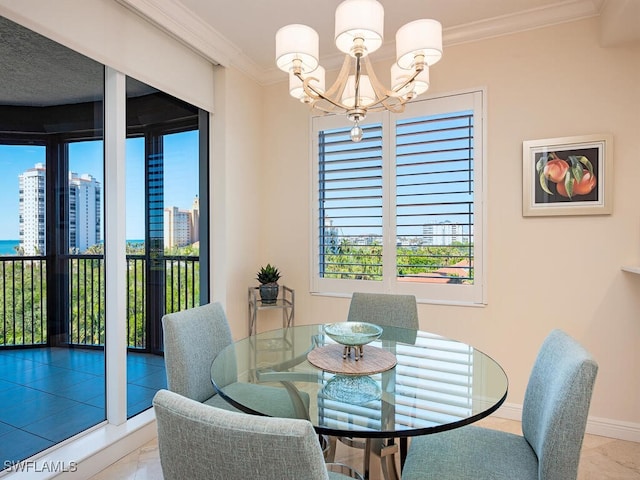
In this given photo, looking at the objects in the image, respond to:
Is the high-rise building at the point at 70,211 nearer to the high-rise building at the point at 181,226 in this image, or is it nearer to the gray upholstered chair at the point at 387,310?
the high-rise building at the point at 181,226

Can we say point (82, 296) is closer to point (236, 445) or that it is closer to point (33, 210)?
point (33, 210)

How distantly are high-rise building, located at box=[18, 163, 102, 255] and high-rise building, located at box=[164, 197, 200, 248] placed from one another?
542mm

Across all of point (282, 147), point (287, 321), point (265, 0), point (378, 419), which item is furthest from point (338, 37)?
point (287, 321)

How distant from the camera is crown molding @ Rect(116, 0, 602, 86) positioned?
2332 millimetres

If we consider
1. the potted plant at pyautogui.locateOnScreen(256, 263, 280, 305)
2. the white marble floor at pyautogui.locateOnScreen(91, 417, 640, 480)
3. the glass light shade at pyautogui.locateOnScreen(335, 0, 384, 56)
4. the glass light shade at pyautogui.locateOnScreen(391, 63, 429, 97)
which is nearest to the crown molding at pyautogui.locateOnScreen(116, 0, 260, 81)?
the glass light shade at pyautogui.locateOnScreen(335, 0, 384, 56)

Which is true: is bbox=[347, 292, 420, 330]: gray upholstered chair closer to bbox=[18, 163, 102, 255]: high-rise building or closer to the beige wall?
the beige wall

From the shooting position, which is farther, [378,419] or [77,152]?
[77,152]

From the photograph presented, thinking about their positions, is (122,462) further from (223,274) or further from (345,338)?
(345,338)

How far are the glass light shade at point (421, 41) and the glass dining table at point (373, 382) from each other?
1.34m

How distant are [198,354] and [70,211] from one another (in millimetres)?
1129

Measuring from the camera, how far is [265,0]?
2.38 m

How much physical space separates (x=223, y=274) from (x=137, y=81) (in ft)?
5.01

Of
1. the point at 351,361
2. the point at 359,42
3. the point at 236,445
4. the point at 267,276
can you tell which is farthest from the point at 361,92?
the point at 236,445

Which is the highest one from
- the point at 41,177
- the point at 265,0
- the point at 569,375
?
the point at 265,0
